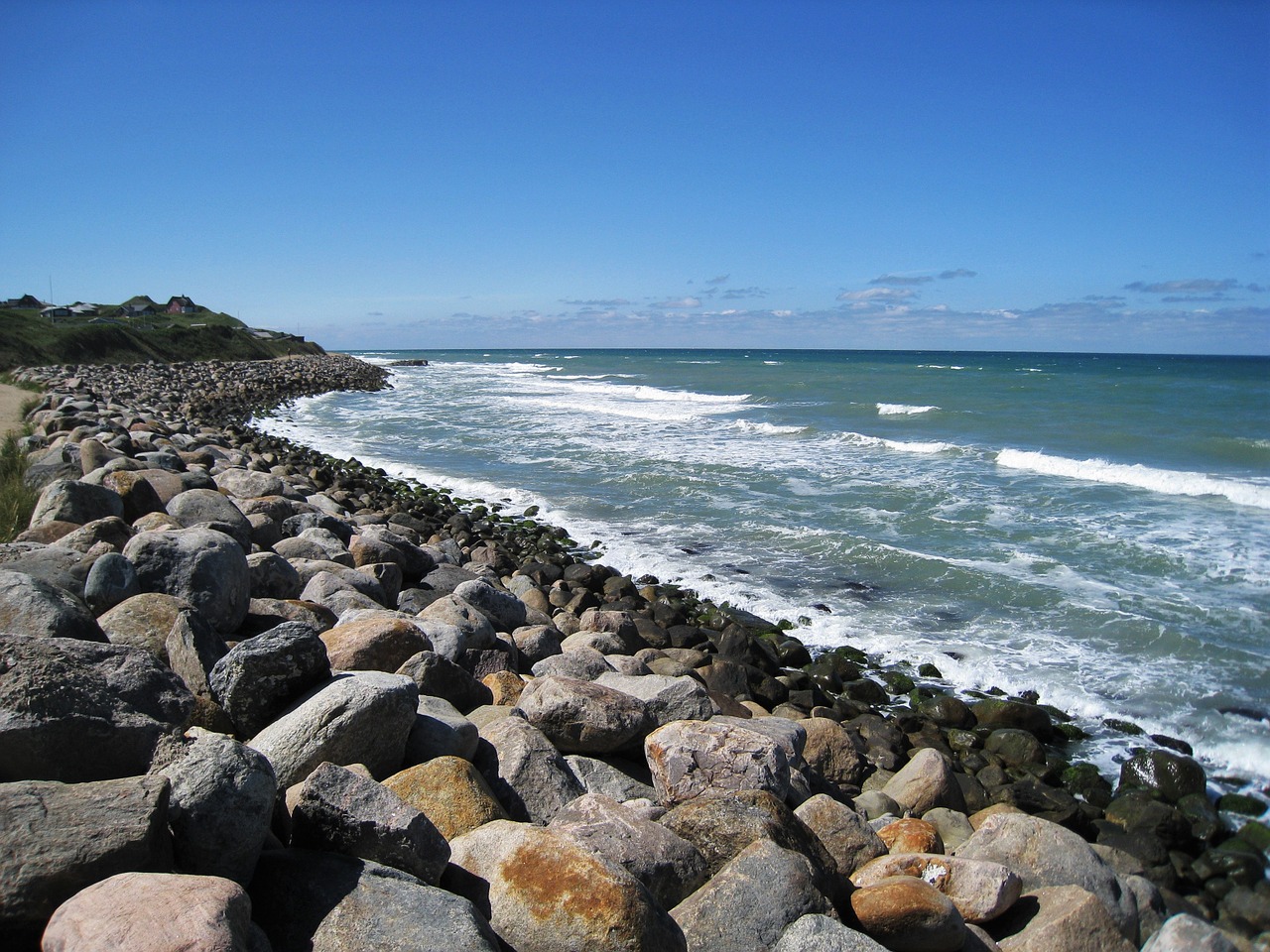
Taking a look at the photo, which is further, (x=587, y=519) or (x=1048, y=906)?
(x=587, y=519)

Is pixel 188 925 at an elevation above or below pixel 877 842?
above

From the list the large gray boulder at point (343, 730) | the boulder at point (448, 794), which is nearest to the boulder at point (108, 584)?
the large gray boulder at point (343, 730)

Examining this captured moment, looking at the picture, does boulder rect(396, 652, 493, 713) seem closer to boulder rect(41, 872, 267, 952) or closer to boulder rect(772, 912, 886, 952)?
boulder rect(41, 872, 267, 952)

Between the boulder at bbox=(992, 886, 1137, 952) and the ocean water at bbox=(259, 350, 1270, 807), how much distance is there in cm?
349

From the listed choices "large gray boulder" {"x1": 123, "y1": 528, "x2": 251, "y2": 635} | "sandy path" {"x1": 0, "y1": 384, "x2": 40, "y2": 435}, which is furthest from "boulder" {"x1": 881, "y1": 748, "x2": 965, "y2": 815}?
"sandy path" {"x1": 0, "y1": 384, "x2": 40, "y2": 435}

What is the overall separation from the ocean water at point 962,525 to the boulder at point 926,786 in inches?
75.4

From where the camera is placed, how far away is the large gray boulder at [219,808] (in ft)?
8.51

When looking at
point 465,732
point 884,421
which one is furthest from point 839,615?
point 884,421

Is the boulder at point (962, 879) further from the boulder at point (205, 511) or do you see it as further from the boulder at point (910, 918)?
the boulder at point (205, 511)

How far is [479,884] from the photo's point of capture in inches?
120

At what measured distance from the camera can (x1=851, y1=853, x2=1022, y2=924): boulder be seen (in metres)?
3.76

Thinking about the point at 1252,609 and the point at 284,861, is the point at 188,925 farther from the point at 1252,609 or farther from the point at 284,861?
the point at 1252,609

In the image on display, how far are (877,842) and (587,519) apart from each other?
34.9 ft

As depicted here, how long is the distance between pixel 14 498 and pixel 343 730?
7068 mm
